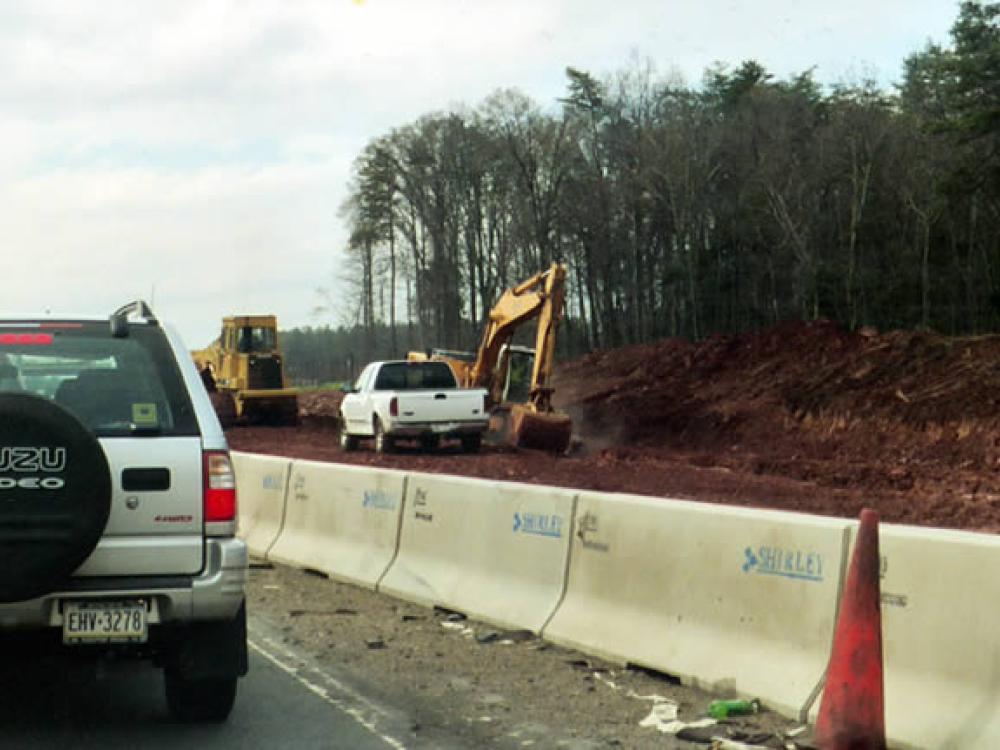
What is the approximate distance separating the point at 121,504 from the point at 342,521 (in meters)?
6.35

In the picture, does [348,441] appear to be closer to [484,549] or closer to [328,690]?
[484,549]

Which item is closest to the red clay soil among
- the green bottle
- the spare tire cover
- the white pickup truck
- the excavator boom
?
the excavator boom

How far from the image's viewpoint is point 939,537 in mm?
6117

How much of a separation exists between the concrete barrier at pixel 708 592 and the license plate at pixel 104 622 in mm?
2927

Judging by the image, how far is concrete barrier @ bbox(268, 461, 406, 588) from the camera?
38.1ft

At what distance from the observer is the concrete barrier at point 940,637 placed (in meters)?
5.80

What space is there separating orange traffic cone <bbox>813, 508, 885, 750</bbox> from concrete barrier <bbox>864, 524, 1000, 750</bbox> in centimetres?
21

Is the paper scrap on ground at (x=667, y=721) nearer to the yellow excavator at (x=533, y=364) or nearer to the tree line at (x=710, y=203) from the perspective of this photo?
the yellow excavator at (x=533, y=364)

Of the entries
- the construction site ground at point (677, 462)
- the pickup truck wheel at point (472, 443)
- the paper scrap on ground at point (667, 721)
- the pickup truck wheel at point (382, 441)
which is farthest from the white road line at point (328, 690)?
the pickup truck wheel at point (472, 443)

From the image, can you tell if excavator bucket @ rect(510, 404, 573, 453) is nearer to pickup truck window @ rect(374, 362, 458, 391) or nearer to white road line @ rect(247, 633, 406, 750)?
pickup truck window @ rect(374, 362, 458, 391)

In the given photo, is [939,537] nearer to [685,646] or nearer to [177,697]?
[685,646]

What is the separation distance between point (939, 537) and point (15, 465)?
383cm

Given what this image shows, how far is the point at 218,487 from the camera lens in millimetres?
6305

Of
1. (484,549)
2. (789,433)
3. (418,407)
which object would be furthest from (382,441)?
(484,549)
